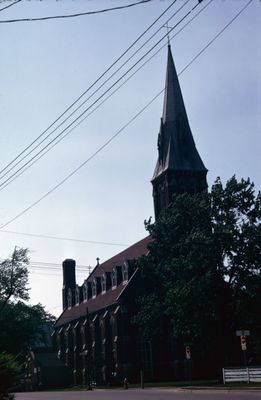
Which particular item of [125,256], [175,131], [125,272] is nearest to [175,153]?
[175,131]

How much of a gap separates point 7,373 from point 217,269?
90.6 feet

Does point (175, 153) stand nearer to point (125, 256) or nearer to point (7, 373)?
point (125, 256)

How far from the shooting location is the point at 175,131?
65188mm

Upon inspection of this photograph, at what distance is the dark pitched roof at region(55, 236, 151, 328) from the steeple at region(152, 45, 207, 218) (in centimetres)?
605

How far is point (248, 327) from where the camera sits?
→ 140 feet

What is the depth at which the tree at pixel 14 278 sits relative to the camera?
6172cm

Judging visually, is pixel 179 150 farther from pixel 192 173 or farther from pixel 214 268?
pixel 214 268

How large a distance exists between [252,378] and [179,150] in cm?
3632

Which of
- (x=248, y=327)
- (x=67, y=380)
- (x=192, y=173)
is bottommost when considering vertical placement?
(x=67, y=380)

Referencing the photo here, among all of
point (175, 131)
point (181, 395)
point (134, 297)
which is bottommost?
point (181, 395)

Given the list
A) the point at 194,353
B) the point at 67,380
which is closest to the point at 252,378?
the point at 194,353

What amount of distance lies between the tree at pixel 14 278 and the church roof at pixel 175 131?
19.5m

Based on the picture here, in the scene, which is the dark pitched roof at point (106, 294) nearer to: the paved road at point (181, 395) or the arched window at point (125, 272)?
the arched window at point (125, 272)

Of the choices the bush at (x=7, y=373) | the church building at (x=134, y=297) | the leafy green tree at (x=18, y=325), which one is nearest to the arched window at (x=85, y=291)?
the church building at (x=134, y=297)
